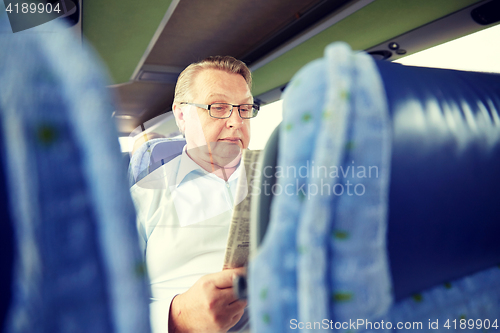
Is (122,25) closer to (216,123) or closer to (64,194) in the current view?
(216,123)

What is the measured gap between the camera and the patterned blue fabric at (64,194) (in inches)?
9.4

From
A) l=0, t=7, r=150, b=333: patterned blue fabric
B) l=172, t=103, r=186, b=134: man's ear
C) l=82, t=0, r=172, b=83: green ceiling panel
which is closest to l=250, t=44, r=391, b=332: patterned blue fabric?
l=0, t=7, r=150, b=333: patterned blue fabric

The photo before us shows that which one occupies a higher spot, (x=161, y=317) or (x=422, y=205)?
(x=422, y=205)

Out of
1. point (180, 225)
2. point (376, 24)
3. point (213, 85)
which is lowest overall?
point (180, 225)

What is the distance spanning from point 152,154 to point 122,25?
1.65 m

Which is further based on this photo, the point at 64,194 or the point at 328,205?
the point at 328,205

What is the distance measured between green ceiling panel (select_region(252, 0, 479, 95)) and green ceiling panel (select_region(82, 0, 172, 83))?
4.86 ft

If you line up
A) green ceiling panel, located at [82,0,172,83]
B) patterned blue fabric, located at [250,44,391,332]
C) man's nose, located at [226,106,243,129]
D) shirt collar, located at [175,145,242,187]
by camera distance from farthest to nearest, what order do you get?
green ceiling panel, located at [82,0,172,83]
man's nose, located at [226,106,243,129]
shirt collar, located at [175,145,242,187]
patterned blue fabric, located at [250,44,391,332]

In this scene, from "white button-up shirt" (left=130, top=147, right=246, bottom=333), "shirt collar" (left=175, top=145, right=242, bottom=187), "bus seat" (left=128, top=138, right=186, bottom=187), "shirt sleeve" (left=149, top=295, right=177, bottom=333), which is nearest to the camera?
"shirt sleeve" (left=149, top=295, right=177, bottom=333)

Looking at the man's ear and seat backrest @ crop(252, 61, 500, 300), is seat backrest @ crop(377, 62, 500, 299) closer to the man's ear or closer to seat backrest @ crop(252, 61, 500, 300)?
seat backrest @ crop(252, 61, 500, 300)

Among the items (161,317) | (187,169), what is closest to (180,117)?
(187,169)

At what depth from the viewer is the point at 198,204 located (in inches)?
51.6

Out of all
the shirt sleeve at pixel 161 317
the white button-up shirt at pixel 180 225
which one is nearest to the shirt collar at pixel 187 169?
the white button-up shirt at pixel 180 225

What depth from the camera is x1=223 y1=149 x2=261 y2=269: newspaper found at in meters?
0.63
